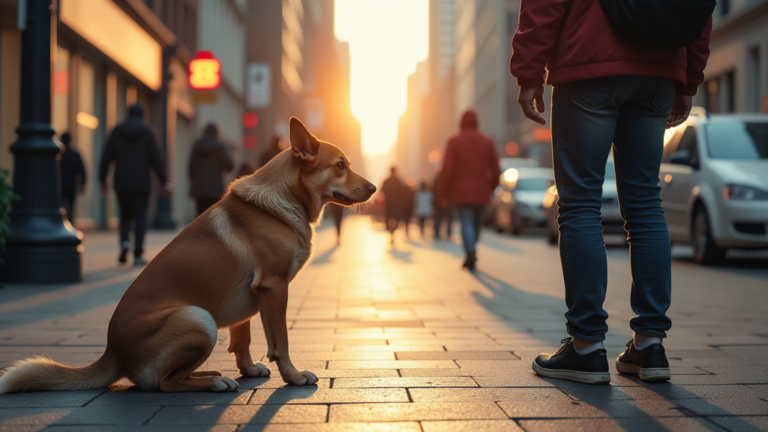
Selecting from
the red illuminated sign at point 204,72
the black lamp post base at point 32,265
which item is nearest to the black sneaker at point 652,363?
the black lamp post base at point 32,265

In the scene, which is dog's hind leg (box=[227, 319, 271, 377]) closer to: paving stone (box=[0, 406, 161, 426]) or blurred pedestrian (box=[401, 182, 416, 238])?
paving stone (box=[0, 406, 161, 426])

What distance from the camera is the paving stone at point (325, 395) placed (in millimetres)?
3301

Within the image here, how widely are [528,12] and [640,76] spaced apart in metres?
0.55

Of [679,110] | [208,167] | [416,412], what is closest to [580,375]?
[416,412]

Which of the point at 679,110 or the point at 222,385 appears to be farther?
the point at 679,110

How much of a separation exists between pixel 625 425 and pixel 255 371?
1.67 meters

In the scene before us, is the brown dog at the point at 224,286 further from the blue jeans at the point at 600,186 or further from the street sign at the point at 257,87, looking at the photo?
the street sign at the point at 257,87

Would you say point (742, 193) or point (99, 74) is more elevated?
point (99, 74)

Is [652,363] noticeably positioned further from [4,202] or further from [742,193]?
[742,193]

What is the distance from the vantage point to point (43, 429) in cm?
285

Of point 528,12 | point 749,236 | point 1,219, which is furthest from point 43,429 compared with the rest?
point 749,236

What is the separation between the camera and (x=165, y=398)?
3.32 meters

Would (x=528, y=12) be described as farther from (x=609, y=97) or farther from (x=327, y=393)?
(x=327, y=393)

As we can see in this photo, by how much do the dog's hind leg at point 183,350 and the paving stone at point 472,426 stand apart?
947 millimetres
